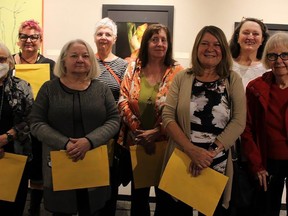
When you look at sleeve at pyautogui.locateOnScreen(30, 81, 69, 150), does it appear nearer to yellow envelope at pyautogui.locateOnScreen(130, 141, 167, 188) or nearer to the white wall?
yellow envelope at pyautogui.locateOnScreen(130, 141, 167, 188)

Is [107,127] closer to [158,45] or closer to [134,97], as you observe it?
[134,97]

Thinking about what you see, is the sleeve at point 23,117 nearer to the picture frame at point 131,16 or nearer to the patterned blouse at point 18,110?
the patterned blouse at point 18,110

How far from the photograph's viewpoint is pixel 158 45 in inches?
92.1

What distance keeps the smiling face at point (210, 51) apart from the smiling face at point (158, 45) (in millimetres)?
402

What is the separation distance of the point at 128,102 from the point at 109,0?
5.65ft

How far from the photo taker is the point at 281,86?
6.81ft

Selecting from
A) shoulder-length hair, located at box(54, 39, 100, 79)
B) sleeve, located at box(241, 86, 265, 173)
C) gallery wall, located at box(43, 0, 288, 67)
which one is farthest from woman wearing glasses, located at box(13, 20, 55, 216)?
sleeve, located at box(241, 86, 265, 173)

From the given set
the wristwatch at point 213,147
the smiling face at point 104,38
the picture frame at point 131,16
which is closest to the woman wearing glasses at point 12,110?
the smiling face at point 104,38

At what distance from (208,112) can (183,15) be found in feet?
6.42

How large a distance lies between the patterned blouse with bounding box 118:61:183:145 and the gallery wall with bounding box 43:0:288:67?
1327mm

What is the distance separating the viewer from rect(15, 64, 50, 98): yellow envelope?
2.50 meters

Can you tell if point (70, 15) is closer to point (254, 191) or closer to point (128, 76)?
point (128, 76)

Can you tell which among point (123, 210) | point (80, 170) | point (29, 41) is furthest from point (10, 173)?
point (123, 210)

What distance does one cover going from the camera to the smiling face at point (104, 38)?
2636 millimetres
